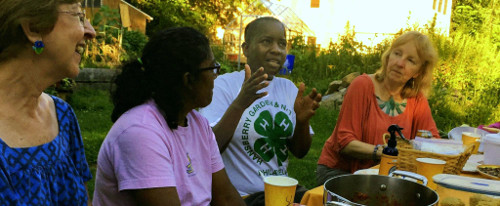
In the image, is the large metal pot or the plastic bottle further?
the plastic bottle

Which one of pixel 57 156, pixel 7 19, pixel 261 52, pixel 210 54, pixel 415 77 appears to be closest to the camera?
pixel 7 19

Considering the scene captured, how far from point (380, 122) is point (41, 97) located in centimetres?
228

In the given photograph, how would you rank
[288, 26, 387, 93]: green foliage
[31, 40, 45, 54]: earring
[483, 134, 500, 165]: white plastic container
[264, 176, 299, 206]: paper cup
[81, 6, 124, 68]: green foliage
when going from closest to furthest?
[31, 40, 45, 54]: earring < [264, 176, 299, 206]: paper cup < [483, 134, 500, 165]: white plastic container < [81, 6, 124, 68]: green foliage < [288, 26, 387, 93]: green foliage

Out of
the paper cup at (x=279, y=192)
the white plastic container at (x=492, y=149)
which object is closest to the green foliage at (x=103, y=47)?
the white plastic container at (x=492, y=149)

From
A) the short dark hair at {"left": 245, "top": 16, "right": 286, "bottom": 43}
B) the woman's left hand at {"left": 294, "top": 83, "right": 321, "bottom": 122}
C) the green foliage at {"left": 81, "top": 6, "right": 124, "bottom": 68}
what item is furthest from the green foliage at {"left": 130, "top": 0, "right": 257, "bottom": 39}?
the woman's left hand at {"left": 294, "top": 83, "right": 321, "bottom": 122}

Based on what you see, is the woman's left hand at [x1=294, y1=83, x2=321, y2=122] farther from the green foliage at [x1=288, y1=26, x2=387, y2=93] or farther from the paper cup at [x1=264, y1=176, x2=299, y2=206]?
the green foliage at [x1=288, y1=26, x2=387, y2=93]

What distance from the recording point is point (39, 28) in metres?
1.60

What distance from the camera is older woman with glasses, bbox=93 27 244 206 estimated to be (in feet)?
5.48

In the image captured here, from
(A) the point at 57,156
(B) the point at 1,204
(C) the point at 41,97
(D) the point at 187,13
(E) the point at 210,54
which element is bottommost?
(B) the point at 1,204

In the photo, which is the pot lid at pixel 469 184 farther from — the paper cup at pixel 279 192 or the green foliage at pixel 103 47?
the green foliage at pixel 103 47

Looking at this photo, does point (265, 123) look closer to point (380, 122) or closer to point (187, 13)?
point (380, 122)

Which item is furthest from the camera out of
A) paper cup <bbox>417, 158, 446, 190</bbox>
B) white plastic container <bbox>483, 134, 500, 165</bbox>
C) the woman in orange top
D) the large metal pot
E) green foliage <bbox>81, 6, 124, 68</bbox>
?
green foliage <bbox>81, 6, 124, 68</bbox>

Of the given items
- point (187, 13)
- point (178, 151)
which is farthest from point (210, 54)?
A: point (187, 13)

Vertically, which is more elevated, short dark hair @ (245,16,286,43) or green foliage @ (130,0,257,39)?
green foliage @ (130,0,257,39)
